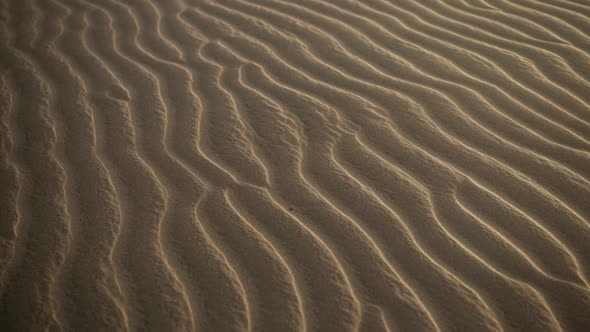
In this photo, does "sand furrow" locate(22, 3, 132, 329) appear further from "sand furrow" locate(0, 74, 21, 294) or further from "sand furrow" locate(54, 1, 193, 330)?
"sand furrow" locate(0, 74, 21, 294)

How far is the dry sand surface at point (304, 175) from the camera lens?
177cm

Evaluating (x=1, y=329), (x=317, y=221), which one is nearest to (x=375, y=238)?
(x=317, y=221)

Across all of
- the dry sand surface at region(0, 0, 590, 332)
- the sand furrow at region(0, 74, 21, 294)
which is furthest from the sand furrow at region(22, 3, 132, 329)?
the sand furrow at region(0, 74, 21, 294)

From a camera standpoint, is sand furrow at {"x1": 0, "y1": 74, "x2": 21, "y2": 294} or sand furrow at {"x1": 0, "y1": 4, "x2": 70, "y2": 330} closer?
sand furrow at {"x1": 0, "y1": 4, "x2": 70, "y2": 330}

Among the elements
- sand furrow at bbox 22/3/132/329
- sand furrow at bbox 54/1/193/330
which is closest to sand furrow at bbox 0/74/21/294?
sand furrow at bbox 22/3/132/329

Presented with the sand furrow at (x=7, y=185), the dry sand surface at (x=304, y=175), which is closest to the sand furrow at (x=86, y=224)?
the dry sand surface at (x=304, y=175)

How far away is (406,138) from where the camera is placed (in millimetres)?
2461

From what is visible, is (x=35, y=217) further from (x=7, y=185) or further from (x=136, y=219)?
(x=136, y=219)

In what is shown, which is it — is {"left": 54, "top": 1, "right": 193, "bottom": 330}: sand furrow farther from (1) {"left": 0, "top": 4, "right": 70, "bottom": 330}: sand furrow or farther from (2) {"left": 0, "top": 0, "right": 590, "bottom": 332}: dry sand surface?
(1) {"left": 0, "top": 4, "right": 70, "bottom": 330}: sand furrow

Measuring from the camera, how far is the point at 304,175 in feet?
7.49

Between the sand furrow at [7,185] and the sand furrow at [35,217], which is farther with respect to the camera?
the sand furrow at [7,185]

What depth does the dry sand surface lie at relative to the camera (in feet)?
5.82

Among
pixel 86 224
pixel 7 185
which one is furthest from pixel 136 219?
pixel 7 185

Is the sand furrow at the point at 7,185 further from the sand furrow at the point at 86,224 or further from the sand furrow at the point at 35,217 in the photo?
the sand furrow at the point at 86,224
